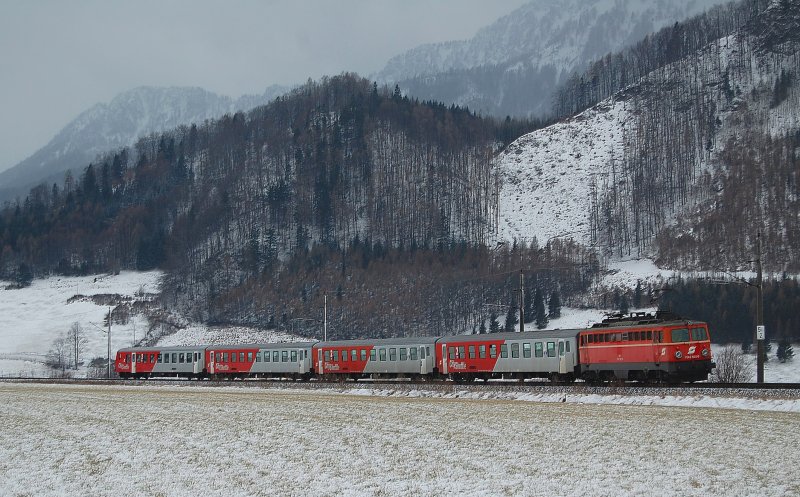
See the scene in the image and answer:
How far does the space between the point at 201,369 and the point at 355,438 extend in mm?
51961

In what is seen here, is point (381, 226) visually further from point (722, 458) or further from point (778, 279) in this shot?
point (722, 458)

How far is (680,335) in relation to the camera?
43.0 meters

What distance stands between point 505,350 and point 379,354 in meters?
11.5

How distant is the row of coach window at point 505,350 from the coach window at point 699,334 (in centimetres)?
770

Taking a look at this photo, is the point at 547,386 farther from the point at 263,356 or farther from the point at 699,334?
the point at 263,356

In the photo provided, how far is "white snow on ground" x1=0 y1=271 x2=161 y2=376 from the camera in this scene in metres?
134

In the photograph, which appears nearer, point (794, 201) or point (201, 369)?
point (201, 369)

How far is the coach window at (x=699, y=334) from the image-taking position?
4344 cm

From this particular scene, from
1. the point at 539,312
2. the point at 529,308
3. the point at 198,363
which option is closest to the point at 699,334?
the point at 198,363

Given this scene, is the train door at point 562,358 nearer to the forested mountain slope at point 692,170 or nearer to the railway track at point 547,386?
Answer: the railway track at point 547,386

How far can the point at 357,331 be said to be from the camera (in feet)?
490

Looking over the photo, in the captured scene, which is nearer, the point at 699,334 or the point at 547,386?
the point at 699,334

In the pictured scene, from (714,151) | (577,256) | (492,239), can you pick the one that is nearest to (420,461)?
(577,256)

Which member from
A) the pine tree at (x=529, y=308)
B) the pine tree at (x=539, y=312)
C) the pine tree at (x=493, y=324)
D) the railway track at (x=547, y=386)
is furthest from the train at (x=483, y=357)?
the pine tree at (x=529, y=308)
